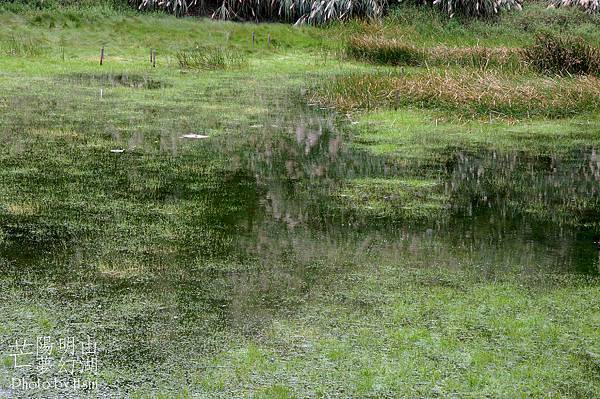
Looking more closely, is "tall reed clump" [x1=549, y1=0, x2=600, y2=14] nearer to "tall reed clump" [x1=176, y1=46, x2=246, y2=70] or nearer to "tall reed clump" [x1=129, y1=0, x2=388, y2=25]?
"tall reed clump" [x1=129, y1=0, x2=388, y2=25]

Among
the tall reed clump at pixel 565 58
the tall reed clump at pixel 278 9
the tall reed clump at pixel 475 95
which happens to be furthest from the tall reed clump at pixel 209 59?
the tall reed clump at pixel 565 58

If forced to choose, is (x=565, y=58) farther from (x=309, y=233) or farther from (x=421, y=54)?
(x=309, y=233)

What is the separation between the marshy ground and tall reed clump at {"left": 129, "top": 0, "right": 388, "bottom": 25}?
16.8 feet

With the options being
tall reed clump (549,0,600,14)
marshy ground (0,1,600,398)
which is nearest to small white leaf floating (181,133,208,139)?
marshy ground (0,1,600,398)

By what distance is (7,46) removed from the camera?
47.5 ft

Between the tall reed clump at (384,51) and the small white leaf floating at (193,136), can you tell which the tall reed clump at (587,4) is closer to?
the tall reed clump at (384,51)

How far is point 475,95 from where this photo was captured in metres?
10.2

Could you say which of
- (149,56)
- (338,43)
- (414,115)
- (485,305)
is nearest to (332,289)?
(485,305)

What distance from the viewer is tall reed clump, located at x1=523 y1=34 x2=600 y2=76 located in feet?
40.0

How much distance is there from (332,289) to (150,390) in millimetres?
1414

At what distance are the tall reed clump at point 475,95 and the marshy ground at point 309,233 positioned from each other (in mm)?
25

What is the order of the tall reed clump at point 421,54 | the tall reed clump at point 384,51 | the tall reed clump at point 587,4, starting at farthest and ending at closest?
the tall reed clump at point 587,4 < the tall reed clump at point 384,51 < the tall reed clump at point 421,54

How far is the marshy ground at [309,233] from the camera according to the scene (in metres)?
3.88

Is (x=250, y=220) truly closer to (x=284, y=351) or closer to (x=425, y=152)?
(x=284, y=351)
